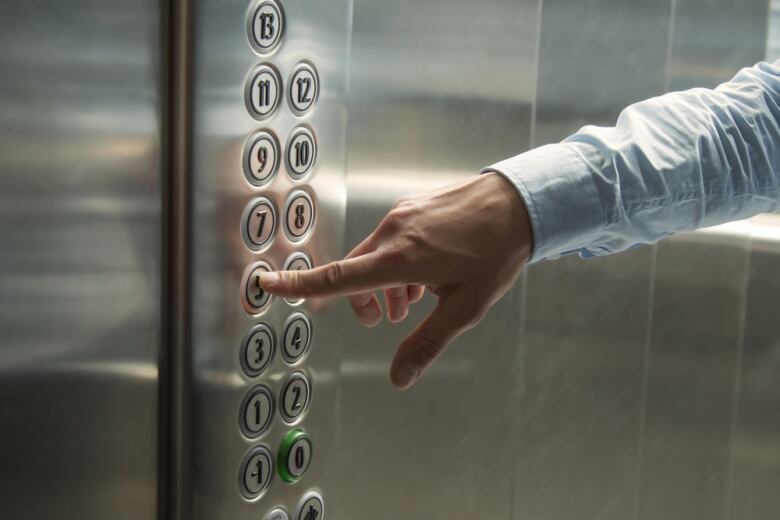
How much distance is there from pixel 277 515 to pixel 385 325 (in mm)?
292

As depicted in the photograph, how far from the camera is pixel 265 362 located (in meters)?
0.89

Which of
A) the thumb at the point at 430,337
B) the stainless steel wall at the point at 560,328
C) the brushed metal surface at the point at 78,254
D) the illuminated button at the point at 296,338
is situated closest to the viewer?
the brushed metal surface at the point at 78,254

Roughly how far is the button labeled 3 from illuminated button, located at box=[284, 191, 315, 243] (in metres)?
0.02

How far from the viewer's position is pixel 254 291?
2.82 ft

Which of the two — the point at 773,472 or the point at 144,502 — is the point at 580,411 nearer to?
the point at 773,472

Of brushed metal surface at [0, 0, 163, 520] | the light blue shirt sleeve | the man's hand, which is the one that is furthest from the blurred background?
the light blue shirt sleeve

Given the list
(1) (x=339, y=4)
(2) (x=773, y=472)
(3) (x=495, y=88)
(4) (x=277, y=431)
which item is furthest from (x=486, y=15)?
(2) (x=773, y=472)

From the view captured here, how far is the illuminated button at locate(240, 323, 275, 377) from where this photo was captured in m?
0.86

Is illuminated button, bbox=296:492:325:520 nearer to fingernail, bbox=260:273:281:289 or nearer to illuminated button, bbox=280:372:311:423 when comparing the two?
illuminated button, bbox=280:372:311:423

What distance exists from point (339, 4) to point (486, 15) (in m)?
0.38

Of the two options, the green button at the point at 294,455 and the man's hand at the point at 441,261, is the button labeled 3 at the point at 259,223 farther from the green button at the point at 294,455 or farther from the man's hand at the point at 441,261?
the green button at the point at 294,455

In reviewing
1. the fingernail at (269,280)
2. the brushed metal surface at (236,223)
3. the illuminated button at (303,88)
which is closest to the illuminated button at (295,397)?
the brushed metal surface at (236,223)

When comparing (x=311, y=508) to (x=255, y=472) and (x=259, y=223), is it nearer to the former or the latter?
(x=255, y=472)

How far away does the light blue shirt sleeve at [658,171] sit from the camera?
86 cm
